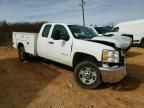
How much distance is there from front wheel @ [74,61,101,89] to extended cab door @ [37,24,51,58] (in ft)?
7.78

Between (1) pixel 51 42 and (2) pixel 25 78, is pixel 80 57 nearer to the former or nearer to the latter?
(1) pixel 51 42

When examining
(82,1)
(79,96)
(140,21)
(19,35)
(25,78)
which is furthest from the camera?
(82,1)

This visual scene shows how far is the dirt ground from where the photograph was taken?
5746 millimetres

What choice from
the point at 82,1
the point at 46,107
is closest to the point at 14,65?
the point at 46,107

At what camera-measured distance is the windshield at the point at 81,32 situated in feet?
26.4

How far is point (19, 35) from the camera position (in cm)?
1106

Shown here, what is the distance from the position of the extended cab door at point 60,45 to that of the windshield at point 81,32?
250 mm

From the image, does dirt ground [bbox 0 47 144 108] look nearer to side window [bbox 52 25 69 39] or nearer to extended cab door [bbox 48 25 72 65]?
extended cab door [bbox 48 25 72 65]

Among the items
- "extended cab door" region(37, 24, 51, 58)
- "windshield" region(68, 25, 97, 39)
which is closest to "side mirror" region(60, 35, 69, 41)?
"windshield" region(68, 25, 97, 39)

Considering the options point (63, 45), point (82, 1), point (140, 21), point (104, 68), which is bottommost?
point (104, 68)

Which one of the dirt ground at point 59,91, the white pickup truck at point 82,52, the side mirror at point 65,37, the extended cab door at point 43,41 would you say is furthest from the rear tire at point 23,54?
the side mirror at point 65,37

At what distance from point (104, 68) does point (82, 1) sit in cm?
3537

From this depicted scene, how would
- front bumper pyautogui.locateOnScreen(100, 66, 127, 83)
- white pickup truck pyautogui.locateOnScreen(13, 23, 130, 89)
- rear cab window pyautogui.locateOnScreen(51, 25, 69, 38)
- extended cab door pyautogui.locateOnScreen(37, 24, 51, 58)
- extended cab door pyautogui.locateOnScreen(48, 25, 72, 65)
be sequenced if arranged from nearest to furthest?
front bumper pyautogui.locateOnScreen(100, 66, 127, 83) < white pickup truck pyautogui.locateOnScreen(13, 23, 130, 89) < extended cab door pyautogui.locateOnScreen(48, 25, 72, 65) < rear cab window pyautogui.locateOnScreen(51, 25, 69, 38) < extended cab door pyautogui.locateOnScreen(37, 24, 51, 58)

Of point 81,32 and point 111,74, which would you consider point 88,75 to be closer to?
point 111,74
